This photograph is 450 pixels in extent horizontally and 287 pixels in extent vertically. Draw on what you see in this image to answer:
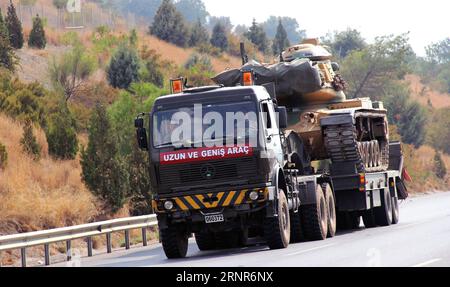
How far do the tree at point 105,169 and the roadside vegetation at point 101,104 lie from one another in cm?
3

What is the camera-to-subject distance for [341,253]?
64.0ft

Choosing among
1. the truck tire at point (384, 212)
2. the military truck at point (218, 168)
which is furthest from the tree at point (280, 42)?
the military truck at point (218, 168)

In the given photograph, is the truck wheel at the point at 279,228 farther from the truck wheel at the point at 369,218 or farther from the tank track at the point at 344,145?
the truck wheel at the point at 369,218

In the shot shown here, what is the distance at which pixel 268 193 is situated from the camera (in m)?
→ 21.2

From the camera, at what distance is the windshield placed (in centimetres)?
2133

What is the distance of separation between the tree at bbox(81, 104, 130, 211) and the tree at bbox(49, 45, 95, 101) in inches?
646

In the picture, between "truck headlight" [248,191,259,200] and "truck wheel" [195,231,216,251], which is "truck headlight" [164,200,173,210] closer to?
"truck headlight" [248,191,259,200]

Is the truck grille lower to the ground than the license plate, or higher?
higher

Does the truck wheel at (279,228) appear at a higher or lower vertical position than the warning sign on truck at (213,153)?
lower

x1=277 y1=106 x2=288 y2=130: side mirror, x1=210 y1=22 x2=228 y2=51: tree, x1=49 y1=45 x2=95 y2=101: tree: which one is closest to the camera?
x1=277 y1=106 x2=288 y2=130: side mirror

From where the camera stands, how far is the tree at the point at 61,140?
3753 centimetres

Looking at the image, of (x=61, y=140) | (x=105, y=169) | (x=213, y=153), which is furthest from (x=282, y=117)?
(x=61, y=140)

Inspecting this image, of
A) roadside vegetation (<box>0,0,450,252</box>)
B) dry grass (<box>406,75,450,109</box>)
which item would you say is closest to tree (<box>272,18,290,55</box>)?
roadside vegetation (<box>0,0,450,252</box>)
